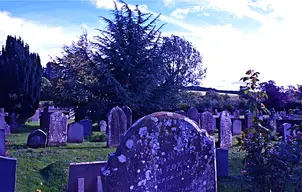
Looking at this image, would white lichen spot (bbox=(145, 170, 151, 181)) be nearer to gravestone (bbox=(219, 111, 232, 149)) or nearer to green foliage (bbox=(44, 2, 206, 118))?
gravestone (bbox=(219, 111, 232, 149))

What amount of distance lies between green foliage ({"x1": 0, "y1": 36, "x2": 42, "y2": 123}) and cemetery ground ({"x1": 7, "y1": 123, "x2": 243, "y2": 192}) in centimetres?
1165

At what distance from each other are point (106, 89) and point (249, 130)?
19.3m

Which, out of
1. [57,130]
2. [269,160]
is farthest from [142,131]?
[57,130]

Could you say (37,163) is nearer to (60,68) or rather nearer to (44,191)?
(44,191)

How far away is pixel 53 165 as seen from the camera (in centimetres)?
1010

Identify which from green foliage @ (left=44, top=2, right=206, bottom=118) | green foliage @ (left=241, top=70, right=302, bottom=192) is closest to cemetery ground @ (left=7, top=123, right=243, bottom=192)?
green foliage @ (left=241, top=70, right=302, bottom=192)

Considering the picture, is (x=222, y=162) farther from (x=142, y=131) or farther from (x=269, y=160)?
(x=142, y=131)

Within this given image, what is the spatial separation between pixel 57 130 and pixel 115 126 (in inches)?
89.7

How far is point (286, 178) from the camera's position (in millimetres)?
6738

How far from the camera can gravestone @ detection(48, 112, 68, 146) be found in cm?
1454

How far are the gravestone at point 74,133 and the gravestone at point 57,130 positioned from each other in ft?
2.97

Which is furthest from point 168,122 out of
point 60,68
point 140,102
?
point 60,68

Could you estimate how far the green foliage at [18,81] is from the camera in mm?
24906

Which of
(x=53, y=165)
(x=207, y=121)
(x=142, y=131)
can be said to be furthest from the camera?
(x=207, y=121)
